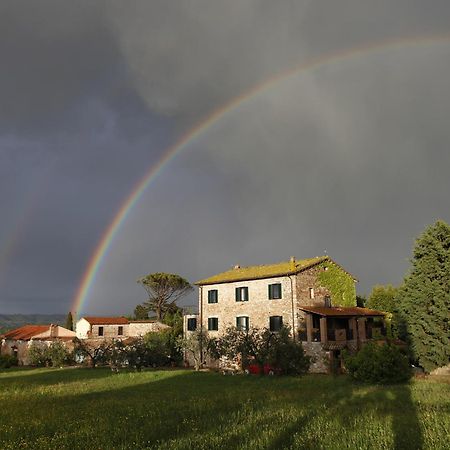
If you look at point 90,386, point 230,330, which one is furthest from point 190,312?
point 90,386

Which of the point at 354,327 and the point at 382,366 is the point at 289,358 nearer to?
the point at 382,366

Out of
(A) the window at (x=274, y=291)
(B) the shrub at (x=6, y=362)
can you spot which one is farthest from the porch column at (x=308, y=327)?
(B) the shrub at (x=6, y=362)

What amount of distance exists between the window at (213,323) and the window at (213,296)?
185 centimetres

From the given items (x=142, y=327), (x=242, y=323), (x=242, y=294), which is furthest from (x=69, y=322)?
(x=242, y=294)

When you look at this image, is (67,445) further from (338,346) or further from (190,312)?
(190,312)

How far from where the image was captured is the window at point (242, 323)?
41.0 metres

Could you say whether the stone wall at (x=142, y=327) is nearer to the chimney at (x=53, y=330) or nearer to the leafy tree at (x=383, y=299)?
the chimney at (x=53, y=330)

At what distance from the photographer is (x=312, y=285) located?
39.8m

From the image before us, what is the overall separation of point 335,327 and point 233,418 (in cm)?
2645

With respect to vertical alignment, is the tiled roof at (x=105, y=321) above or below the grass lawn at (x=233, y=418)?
above

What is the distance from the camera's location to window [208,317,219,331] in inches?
1732

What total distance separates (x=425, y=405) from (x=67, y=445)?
12406mm

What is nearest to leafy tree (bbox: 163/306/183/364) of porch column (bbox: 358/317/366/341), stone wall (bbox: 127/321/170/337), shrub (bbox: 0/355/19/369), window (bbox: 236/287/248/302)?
stone wall (bbox: 127/321/170/337)

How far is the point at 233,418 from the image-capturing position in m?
14.0
